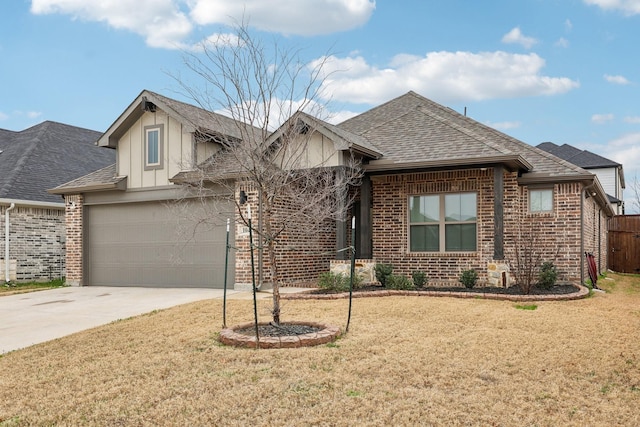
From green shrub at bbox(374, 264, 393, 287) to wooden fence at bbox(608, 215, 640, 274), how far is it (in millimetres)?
14360

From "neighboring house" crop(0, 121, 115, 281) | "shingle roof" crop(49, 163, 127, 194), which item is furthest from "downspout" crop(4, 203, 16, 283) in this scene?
"shingle roof" crop(49, 163, 127, 194)

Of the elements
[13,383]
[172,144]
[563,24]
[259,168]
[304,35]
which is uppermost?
[563,24]

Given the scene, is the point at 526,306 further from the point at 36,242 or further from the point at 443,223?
the point at 36,242

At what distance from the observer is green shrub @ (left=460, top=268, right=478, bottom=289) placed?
1218 centimetres

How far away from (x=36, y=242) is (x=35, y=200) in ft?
4.36

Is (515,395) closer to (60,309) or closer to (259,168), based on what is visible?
(259,168)

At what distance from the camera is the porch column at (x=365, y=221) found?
13.3 m

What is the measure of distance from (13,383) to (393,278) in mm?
7990

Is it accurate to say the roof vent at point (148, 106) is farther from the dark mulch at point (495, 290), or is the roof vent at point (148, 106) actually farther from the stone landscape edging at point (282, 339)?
the stone landscape edging at point (282, 339)

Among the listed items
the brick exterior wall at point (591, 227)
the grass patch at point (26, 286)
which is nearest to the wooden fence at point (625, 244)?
the brick exterior wall at point (591, 227)

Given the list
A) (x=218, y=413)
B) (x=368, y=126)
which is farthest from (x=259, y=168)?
(x=368, y=126)

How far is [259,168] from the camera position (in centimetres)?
745

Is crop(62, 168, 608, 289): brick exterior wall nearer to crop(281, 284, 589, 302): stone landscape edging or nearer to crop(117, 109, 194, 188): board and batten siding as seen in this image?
crop(281, 284, 589, 302): stone landscape edging

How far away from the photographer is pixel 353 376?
556cm
